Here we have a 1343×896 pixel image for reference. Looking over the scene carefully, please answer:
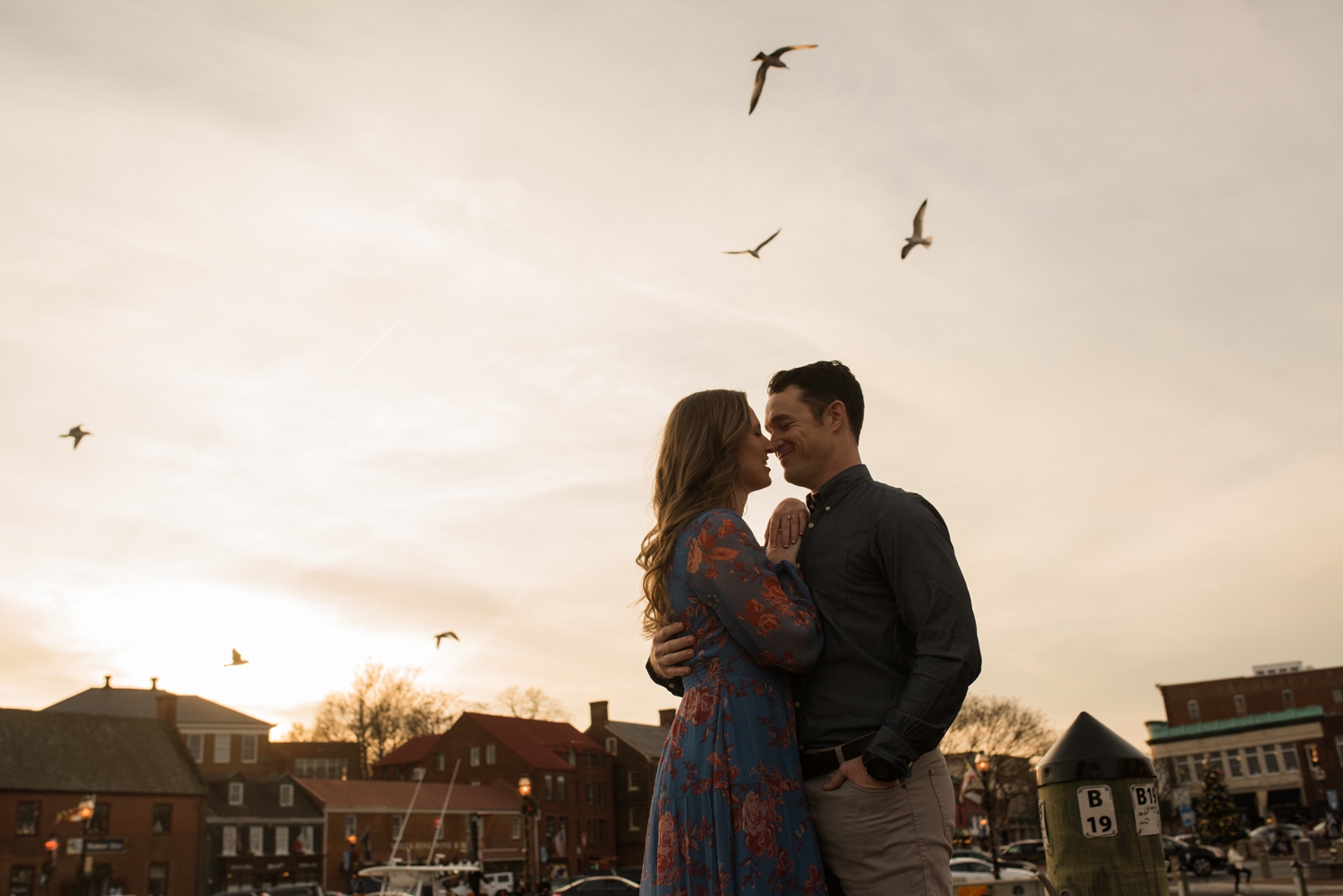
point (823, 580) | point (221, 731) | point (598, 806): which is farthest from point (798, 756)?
point (221, 731)

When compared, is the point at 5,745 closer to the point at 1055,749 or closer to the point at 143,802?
the point at 143,802

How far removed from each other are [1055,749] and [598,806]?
2729 inches

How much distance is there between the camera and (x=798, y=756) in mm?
3143

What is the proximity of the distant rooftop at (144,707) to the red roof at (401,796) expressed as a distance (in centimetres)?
1971

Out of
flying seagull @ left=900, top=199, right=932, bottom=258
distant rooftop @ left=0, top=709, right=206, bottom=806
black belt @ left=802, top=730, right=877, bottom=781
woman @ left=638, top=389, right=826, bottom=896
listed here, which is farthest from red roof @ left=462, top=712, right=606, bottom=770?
black belt @ left=802, top=730, right=877, bottom=781

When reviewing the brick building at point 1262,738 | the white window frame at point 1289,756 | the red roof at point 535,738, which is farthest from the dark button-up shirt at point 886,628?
the white window frame at point 1289,756

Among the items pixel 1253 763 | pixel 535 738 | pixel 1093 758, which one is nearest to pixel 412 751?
pixel 535 738

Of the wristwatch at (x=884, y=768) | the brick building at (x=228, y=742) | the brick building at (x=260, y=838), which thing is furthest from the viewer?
the brick building at (x=228, y=742)

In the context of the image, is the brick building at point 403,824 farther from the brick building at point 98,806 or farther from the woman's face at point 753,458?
the woman's face at point 753,458

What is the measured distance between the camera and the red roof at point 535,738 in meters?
66.4

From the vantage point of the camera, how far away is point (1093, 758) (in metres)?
4.74

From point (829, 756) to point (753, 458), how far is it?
99 centimetres

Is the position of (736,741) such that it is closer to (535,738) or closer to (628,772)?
(535,738)

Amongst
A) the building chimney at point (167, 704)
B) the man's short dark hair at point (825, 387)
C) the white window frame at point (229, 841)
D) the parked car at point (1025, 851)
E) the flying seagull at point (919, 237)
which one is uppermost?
the flying seagull at point (919, 237)
